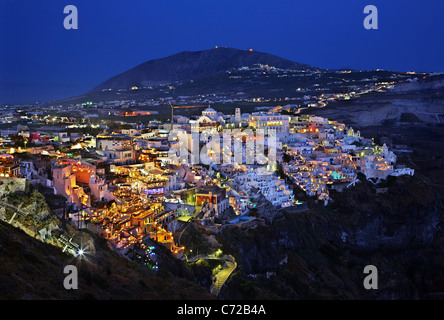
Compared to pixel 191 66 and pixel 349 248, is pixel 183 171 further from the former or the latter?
pixel 191 66

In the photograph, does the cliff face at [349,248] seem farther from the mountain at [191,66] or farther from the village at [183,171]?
the mountain at [191,66]

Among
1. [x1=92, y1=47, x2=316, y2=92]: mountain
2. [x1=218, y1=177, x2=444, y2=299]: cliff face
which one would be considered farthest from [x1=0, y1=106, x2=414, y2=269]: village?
[x1=92, y1=47, x2=316, y2=92]: mountain

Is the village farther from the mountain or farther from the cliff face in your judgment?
the mountain

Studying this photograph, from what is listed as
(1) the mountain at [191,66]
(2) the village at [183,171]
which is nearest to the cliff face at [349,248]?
(2) the village at [183,171]

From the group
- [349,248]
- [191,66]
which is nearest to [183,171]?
[349,248]
